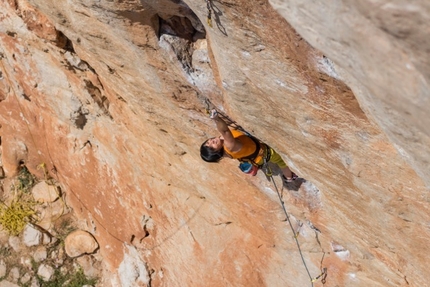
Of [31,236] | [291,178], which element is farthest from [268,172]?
[31,236]

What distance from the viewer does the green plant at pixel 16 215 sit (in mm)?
7078

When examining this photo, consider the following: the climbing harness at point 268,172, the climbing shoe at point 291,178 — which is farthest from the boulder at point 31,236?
the climbing shoe at point 291,178

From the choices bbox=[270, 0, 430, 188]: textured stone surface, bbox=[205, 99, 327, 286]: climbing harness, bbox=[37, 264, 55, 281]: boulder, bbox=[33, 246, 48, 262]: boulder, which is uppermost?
bbox=[270, 0, 430, 188]: textured stone surface

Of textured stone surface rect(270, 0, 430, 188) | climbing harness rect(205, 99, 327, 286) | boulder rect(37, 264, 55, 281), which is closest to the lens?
textured stone surface rect(270, 0, 430, 188)

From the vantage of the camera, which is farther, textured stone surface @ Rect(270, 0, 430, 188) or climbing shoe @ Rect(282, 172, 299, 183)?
climbing shoe @ Rect(282, 172, 299, 183)

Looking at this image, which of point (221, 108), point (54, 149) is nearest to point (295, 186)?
point (221, 108)

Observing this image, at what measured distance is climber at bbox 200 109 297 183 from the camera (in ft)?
11.6

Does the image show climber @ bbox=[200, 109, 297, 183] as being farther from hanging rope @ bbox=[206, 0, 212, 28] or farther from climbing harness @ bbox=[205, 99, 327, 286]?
hanging rope @ bbox=[206, 0, 212, 28]

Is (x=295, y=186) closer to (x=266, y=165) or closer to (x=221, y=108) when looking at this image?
(x=266, y=165)

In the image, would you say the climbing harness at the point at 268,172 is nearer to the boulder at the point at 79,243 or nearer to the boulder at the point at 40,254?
the boulder at the point at 79,243

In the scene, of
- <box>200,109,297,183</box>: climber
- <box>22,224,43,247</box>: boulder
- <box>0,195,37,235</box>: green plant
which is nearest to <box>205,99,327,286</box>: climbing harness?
<box>200,109,297,183</box>: climber

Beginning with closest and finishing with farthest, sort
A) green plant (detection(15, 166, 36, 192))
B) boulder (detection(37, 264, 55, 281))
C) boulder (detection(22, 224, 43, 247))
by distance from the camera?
boulder (detection(37, 264, 55, 281)) < boulder (detection(22, 224, 43, 247)) < green plant (detection(15, 166, 36, 192))

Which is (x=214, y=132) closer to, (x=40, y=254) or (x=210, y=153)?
(x=210, y=153)

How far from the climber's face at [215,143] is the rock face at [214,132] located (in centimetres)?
11
